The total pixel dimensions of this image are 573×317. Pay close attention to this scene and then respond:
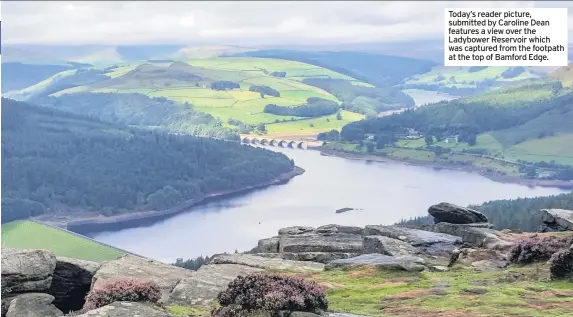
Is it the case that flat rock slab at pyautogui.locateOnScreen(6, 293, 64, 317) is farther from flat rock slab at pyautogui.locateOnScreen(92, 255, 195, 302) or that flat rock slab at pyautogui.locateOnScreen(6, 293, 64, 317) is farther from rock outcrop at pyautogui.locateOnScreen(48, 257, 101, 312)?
rock outcrop at pyautogui.locateOnScreen(48, 257, 101, 312)

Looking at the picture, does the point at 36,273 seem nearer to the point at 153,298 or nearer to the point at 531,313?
the point at 153,298

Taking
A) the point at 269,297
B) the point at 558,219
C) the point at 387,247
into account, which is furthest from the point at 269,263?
the point at 558,219

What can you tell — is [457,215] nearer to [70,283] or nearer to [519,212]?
[70,283]

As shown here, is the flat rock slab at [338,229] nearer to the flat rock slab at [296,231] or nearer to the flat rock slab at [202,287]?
the flat rock slab at [296,231]

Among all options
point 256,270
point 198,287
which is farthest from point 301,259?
point 198,287

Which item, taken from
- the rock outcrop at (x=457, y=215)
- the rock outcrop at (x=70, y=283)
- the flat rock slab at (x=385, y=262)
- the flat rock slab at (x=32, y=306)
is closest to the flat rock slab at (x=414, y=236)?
the rock outcrop at (x=457, y=215)

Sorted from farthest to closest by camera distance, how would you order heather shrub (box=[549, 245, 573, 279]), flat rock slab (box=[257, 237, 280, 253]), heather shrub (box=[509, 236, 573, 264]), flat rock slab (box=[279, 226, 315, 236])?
1. flat rock slab (box=[279, 226, 315, 236])
2. flat rock slab (box=[257, 237, 280, 253])
3. heather shrub (box=[509, 236, 573, 264])
4. heather shrub (box=[549, 245, 573, 279])

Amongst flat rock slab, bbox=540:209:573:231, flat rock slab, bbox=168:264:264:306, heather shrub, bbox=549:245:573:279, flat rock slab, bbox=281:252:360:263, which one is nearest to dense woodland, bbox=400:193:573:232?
flat rock slab, bbox=540:209:573:231
